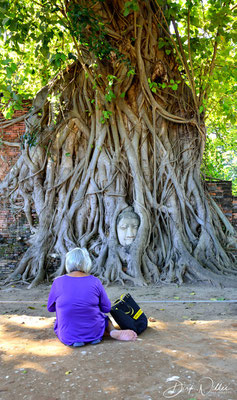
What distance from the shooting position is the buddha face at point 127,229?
5723 mm

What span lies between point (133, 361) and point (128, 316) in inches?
26.8

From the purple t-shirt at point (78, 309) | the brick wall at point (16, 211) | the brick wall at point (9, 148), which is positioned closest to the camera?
the purple t-shirt at point (78, 309)

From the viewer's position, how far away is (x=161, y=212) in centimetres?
604

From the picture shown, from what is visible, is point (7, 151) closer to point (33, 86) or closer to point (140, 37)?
point (33, 86)

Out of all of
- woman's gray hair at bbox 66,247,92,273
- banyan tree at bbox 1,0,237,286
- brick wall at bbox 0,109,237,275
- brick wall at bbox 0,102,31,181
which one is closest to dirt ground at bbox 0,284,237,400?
woman's gray hair at bbox 66,247,92,273

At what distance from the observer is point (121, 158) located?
6305mm

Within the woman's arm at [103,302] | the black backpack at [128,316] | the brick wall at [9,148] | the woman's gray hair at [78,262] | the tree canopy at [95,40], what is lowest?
the black backpack at [128,316]

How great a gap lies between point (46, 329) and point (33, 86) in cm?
558

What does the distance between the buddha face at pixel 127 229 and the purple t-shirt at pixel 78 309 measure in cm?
284

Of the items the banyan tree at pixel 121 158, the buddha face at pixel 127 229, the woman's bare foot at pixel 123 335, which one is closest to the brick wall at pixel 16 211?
the banyan tree at pixel 121 158

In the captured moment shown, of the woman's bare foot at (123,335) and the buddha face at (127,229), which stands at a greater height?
the buddha face at (127,229)

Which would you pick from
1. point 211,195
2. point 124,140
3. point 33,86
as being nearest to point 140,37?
point 124,140

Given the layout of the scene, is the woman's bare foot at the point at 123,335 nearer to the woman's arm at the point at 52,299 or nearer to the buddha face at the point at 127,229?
the woman's arm at the point at 52,299

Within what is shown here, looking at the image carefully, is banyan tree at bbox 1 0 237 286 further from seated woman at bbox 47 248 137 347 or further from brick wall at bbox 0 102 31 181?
seated woman at bbox 47 248 137 347
